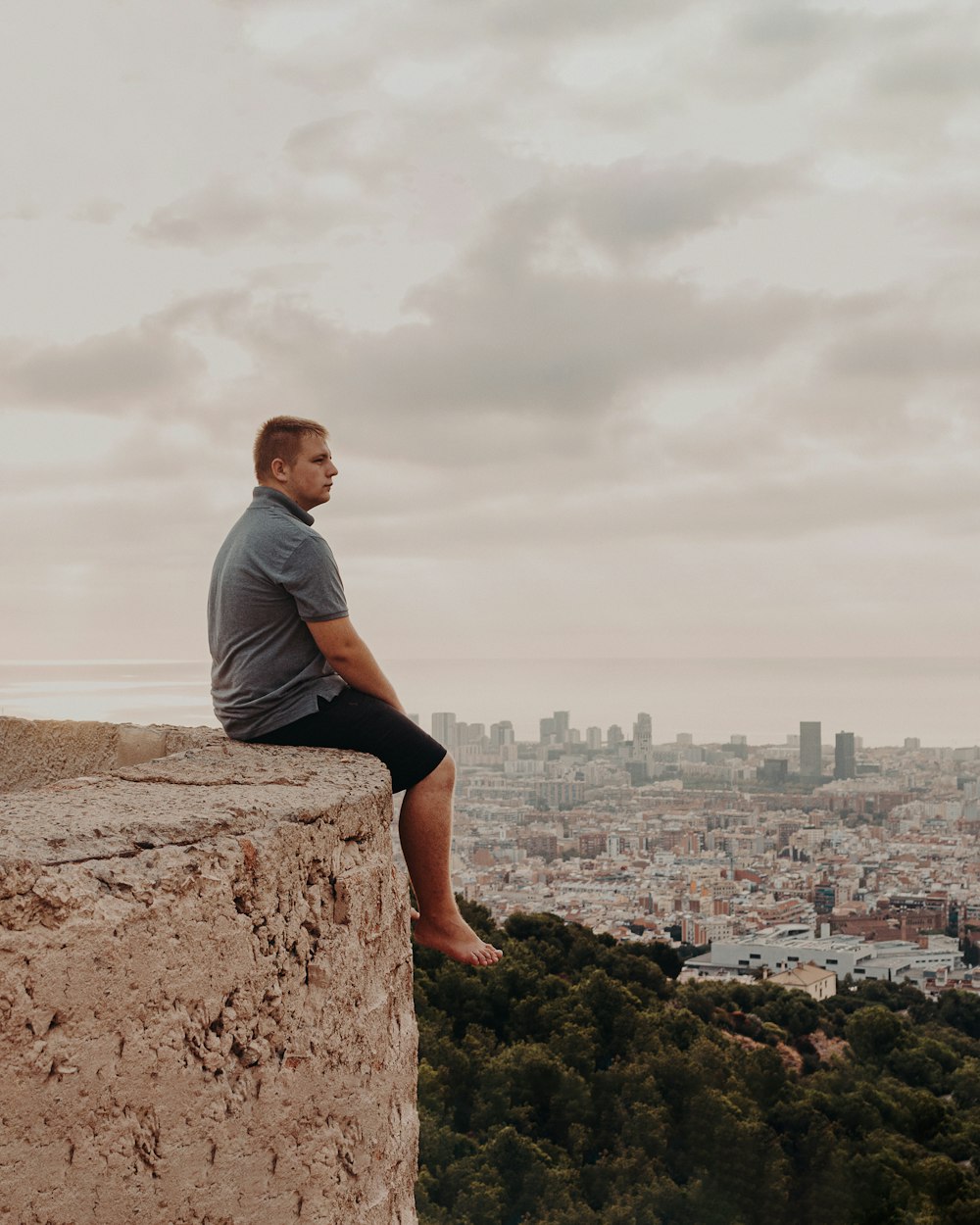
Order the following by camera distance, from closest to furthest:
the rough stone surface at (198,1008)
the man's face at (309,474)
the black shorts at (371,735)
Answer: the rough stone surface at (198,1008)
the black shorts at (371,735)
the man's face at (309,474)

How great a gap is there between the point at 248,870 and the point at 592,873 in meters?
38.6

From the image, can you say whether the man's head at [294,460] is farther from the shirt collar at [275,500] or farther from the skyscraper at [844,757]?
the skyscraper at [844,757]

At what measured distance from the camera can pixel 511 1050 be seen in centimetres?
2120

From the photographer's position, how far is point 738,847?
4625 centimetres

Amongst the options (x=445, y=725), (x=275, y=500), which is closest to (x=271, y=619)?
(x=275, y=500)

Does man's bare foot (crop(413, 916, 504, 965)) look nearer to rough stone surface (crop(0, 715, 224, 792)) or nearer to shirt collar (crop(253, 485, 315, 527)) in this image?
rough stone surface (crop(0, 715, 224, 792))

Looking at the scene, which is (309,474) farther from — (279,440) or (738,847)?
(738,847)

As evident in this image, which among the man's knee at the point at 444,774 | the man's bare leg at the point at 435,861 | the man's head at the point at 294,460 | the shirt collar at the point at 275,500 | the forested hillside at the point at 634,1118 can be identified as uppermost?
the man's head at the point at 294,460

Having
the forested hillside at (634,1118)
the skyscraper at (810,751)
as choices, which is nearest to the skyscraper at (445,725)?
the forested hillside at (634,1118)

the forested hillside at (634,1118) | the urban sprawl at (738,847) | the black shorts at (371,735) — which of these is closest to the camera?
the black shorts at (371,735)

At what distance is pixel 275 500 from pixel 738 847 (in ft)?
147

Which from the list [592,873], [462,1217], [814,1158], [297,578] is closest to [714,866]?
[592,873]

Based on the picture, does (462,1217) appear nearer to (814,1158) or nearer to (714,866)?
(814,1158)

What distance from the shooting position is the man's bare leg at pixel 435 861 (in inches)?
127
